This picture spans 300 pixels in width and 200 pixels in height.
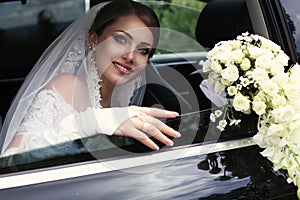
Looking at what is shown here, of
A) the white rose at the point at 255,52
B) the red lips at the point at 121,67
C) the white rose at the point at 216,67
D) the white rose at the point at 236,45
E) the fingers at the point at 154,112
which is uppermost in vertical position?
the white rose at the point at 236,45

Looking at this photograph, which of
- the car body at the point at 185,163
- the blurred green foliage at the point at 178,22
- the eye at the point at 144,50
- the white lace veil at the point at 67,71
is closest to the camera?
the car body at the point at 185,163

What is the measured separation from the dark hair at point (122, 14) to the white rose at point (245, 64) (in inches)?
28.1

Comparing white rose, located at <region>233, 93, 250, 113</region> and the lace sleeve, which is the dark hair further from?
white rose, located at <region>233, 93, 250, 113</region>

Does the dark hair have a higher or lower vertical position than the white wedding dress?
higher

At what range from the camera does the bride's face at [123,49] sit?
2.37 meters

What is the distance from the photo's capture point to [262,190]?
72.9 inches

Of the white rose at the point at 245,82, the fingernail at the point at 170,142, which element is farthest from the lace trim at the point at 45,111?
the white rose at the point at 245,82

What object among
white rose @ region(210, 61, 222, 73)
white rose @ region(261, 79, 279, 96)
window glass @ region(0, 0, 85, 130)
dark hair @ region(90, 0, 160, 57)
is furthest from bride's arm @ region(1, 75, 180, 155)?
window glass @ region(0, 0, 85, 130)

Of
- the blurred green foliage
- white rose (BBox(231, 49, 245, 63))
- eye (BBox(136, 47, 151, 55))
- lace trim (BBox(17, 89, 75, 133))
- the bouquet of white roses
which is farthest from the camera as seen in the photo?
the blurred green foliage

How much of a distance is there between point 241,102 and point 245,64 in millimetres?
126

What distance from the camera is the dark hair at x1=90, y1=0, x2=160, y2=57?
249cm

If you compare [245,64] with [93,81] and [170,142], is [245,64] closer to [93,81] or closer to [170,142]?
[170,142]

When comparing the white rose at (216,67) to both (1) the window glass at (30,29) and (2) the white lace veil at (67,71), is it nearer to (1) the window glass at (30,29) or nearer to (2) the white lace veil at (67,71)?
(2) the white lace veil at (67,71)

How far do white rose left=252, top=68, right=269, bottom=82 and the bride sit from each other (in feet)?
0.99
